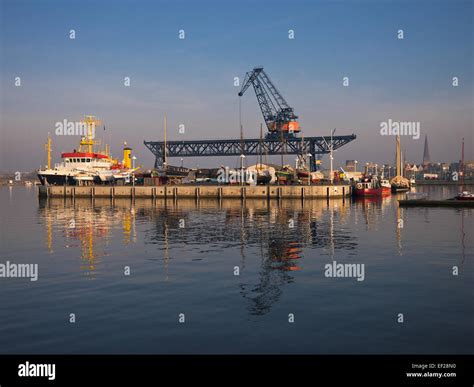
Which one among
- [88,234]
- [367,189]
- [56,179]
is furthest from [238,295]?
[56,179]

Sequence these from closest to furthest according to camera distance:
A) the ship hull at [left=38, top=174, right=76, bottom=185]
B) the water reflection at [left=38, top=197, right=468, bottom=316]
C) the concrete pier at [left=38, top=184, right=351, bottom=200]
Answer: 1. the water reflection at [left=38, top=197, right=468, bottom=316]
2. the concrete pier at [left=38, top=184, right=351, bottom=200]
3. the ship hull at [left=38, top=174, right=76, bottom=185]

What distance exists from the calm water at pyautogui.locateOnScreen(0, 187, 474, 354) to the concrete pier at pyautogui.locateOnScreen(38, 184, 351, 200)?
52358 mm

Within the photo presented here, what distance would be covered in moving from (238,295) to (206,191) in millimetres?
76716

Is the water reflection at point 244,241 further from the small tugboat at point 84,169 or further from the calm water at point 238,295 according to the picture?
the small tugboat at point 84,169

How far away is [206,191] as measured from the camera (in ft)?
316

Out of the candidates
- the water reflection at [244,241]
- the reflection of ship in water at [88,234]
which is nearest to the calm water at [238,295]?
the water reflection at [244,241]

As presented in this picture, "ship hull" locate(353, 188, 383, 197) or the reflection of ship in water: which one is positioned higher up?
"ship hull" locate(353, 188, 383, 197)

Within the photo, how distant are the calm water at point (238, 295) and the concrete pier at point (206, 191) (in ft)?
172

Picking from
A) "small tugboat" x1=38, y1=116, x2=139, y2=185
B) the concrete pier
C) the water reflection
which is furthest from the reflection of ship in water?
"small tugboat" x1=38, y1=116, x2=139, y2=185

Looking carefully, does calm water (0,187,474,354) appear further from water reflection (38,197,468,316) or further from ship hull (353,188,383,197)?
ship hull (353,188,383,197)

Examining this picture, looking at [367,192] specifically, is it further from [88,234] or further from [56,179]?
[88,234]

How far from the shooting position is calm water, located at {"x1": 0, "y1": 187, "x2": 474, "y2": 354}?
572 inches

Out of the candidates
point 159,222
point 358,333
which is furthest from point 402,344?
point 159,222
